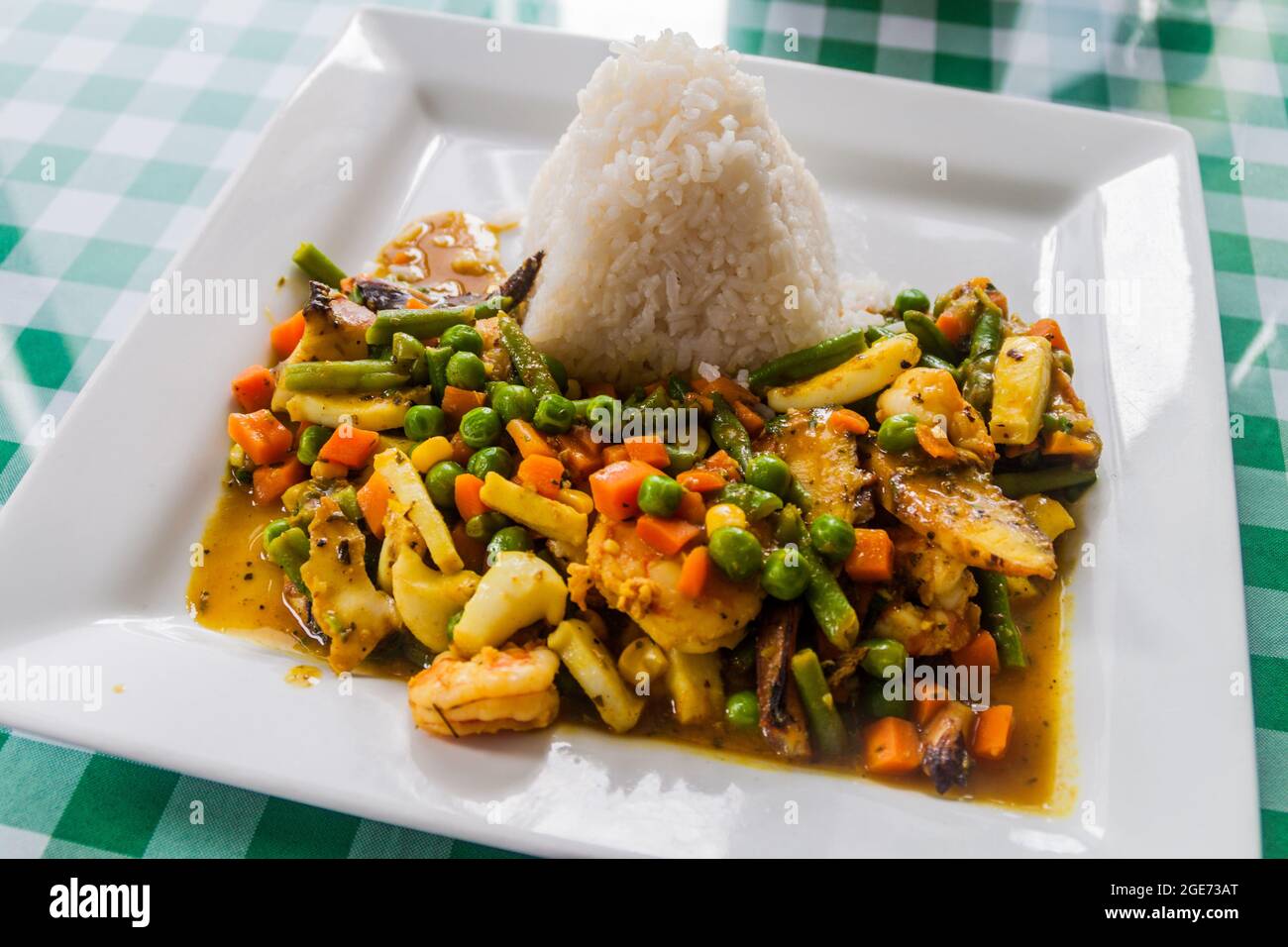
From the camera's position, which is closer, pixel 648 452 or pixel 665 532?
pixel 665 532

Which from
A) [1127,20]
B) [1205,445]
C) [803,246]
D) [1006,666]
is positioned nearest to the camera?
[1006,666]

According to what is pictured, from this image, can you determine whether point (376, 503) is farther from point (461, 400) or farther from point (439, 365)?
point (439, 365)

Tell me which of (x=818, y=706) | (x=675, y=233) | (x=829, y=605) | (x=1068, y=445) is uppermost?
(x=675, y=233)

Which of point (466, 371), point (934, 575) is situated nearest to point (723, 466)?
point (934, 575)

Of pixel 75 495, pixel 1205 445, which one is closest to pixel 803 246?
pixel 1205 445

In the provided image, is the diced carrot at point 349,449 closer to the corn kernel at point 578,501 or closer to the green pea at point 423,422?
the green pea at point 423,422
